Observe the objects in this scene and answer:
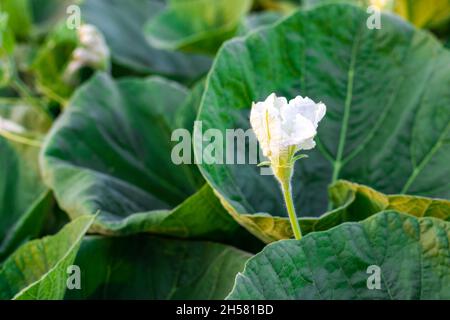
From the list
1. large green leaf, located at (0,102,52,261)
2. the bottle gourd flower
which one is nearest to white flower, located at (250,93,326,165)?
the bottle gourd flower

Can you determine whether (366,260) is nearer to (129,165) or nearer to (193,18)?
(129,165)

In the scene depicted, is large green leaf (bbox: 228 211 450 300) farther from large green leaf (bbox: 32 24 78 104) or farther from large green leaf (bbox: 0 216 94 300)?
large green leaf (bbox: 32 24 78 104)

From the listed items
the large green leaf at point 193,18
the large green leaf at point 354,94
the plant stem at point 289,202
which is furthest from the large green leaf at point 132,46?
the plant stem at point 289,202

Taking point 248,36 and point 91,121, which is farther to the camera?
point 91,121

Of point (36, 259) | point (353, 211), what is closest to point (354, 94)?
point (353, 211)

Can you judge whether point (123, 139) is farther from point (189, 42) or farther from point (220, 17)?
point (220, 17)
